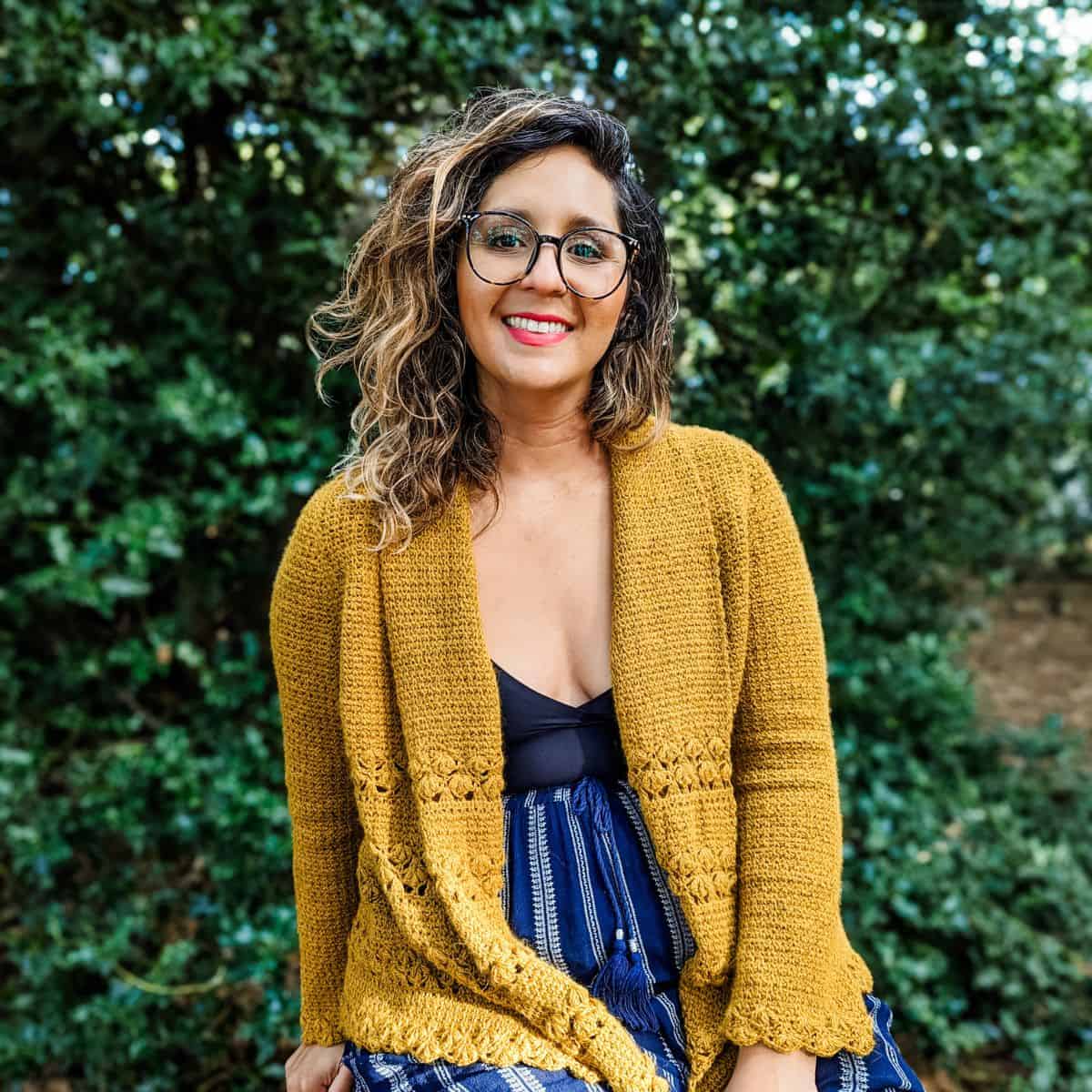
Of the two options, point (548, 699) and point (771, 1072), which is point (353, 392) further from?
point (771, 1072)

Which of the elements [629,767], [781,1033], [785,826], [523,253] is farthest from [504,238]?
[781,1033]

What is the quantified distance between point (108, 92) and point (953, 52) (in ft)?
7.18

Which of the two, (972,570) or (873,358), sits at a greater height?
(873,358)

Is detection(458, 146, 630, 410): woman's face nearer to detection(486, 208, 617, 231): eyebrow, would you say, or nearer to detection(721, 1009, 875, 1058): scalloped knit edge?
detection(486, 208, 617, 231): eyebrow

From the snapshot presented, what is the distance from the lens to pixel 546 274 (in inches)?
69.1

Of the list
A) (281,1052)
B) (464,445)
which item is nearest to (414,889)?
(464,445)

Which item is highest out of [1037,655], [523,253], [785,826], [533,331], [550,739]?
[523,253]

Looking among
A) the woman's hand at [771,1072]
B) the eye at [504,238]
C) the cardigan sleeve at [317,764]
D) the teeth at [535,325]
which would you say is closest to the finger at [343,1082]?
the cardigan sleeve at [317,764]

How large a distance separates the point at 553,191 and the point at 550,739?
83 cm

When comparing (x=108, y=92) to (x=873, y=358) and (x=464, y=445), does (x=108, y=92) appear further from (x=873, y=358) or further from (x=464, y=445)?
(x=873, y=358)

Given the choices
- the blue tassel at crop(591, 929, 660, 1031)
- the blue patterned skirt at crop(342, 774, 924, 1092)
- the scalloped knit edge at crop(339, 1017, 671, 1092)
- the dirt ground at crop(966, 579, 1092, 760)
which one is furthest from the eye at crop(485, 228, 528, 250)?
the dirt ground at crop(966, 579, 1092, 760)

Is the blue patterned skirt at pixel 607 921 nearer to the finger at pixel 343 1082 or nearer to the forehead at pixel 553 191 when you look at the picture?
the finger at pixel 343 1082

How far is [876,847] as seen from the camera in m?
3.13

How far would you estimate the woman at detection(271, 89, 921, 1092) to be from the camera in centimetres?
170
